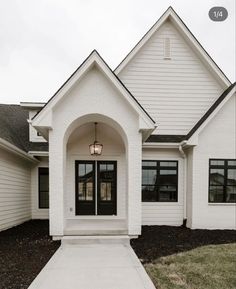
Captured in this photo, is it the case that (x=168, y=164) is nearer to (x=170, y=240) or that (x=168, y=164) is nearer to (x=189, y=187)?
(x=189, y=187)

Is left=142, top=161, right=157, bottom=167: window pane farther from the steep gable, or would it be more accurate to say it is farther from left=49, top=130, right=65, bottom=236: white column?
left=49, top=130, right=65, bottom=236: white column

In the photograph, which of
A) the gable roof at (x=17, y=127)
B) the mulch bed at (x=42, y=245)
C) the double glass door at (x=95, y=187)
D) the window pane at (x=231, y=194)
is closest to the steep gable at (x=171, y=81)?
the double glass door at (x=95, y=187)

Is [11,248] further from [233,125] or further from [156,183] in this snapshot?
[233,125]

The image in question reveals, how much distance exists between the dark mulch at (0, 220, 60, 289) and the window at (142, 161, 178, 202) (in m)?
4.13

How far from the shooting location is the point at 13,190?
11.1 metres

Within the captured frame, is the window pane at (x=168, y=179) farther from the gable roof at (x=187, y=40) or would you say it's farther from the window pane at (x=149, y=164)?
the gable roof at (x=187, y=40)

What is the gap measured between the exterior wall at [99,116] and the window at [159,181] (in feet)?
9.09

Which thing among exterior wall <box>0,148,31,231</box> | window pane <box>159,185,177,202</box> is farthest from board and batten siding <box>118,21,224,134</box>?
exterior wall <box>0,148,31,231</box>

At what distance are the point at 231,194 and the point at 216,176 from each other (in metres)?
0.87

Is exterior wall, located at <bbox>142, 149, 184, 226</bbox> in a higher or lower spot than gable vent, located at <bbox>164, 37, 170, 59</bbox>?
lower

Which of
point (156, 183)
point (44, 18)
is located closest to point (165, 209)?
point (156, 183)

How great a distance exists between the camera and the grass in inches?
203

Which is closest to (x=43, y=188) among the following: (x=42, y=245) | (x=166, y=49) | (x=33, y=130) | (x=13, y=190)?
(x=13, y=190)

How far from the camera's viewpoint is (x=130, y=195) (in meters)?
9.05
